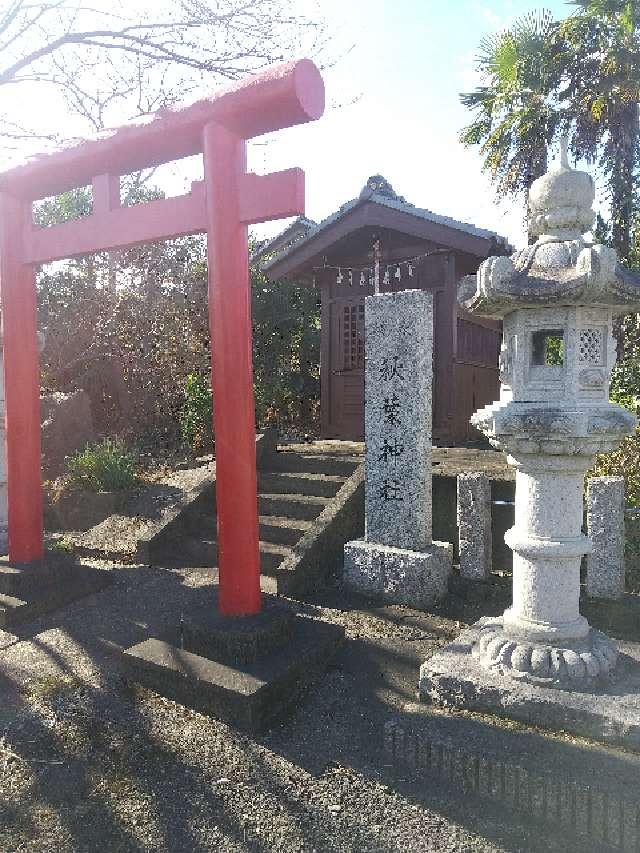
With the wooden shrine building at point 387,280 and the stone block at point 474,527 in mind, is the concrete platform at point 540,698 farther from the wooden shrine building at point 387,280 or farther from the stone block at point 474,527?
the wooden shrine building at point 387,280

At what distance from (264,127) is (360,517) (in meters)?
4.41

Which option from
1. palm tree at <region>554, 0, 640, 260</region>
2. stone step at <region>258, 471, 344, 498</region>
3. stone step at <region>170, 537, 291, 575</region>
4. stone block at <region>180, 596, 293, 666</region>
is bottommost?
stone step at <region>170, 537, 291, 575</region>

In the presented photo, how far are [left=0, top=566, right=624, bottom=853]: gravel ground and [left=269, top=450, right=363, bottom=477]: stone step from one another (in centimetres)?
354

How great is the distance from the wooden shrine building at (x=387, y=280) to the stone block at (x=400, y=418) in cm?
376

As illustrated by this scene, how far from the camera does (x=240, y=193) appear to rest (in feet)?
12.8

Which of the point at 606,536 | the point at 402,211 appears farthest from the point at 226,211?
the point at 402,211

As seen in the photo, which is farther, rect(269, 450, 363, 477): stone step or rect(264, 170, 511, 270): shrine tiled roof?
rect(264, 170, 511, 270): shrine tiled roof

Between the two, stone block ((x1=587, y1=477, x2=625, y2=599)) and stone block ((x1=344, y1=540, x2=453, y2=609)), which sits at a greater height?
stone block ((x1=587, y1=477, x2=625, y2=599))

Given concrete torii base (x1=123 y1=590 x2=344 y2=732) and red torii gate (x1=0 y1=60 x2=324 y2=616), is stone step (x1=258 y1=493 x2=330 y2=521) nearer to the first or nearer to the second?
concrete torii base (x1=123 y1=590 x2=344 y2=732)

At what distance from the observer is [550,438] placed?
11.1 ft

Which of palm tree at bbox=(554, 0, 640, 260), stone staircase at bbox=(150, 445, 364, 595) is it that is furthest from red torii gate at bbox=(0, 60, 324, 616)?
palm tree at bbox=(554, 0, 640, 260)

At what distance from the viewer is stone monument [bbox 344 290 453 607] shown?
5762 millimetres

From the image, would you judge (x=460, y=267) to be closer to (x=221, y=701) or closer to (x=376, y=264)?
(x=376, y=264)

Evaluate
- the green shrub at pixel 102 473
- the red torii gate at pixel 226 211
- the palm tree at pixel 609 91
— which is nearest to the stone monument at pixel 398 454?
the red torii gate at pixel 226 211
